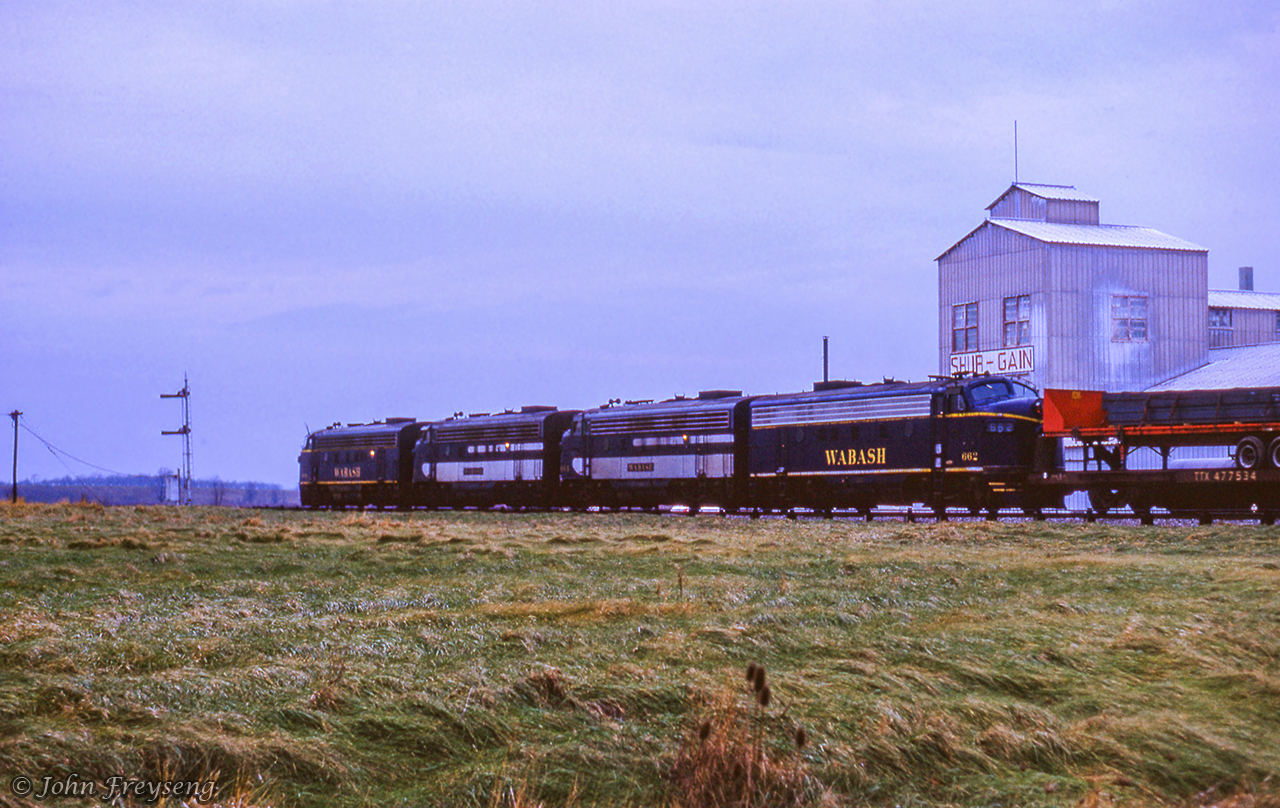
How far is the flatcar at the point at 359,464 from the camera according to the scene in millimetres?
64062

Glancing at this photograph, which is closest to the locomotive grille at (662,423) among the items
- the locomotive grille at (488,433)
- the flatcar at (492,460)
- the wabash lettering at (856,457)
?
the flatcar at (492,460)

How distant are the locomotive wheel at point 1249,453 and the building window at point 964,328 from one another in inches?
1106

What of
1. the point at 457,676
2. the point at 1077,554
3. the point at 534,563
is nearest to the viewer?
the point at 457,676

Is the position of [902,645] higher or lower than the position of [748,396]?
lower

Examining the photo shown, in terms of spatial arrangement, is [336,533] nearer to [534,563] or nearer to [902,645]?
[534,563]

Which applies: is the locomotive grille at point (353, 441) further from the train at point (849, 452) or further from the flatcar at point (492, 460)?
the train at point (849, 452)

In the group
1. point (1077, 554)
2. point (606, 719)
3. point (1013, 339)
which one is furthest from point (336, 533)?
point (1013, 339)

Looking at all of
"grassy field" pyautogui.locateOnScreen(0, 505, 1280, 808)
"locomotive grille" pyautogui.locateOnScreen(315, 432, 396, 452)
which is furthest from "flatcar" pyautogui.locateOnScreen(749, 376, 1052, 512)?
"locomotive grille" pyautogui.locateOnScreen(315, 432, 396, 452)

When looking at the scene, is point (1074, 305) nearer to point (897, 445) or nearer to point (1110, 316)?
point (1110, 316)

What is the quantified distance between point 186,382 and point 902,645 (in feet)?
305

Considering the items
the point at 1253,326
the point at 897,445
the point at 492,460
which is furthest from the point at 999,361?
the point at 492,460

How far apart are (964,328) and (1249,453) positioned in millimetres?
29691

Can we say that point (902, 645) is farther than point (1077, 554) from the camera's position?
No

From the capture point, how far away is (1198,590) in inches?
624
